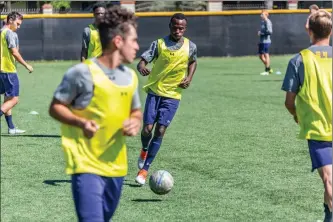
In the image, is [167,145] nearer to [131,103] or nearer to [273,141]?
[273,141]

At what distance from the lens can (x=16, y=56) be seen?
48.9ft

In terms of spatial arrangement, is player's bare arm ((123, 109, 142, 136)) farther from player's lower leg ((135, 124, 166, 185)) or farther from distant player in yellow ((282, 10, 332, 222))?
player's lower leg ((135, 124, 166, 185))

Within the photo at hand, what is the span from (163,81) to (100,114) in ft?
16.2

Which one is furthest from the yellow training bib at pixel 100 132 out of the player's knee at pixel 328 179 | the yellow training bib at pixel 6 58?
the yellow training bib at pixel 6 58

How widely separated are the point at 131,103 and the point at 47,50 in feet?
95.5

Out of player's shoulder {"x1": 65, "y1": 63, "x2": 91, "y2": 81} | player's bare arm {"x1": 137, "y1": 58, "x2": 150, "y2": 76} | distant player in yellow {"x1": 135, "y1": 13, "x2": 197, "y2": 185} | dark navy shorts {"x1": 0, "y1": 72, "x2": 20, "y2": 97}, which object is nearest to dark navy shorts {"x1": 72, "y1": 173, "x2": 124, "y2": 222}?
player's shoulder {"x1": 65, "y1": 63, "x2": 91, "y2": 81}

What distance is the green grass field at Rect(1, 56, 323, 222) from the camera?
28.8ft

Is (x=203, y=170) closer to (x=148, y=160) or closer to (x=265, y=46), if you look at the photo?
(x=148, y=160)

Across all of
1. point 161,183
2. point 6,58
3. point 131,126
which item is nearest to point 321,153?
point 131,126

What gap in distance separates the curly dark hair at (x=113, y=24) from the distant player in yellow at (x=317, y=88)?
192 cm

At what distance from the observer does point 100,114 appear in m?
5.88

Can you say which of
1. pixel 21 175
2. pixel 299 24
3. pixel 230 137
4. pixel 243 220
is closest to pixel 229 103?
pixel 230 137

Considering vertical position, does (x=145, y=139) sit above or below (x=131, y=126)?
below

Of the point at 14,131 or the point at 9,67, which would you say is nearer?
the point at 14,131
